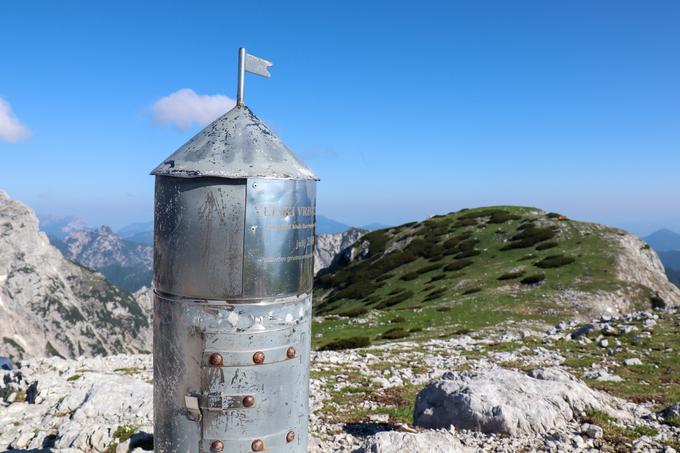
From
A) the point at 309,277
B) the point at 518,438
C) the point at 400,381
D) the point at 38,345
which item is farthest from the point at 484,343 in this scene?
the point at 38,345

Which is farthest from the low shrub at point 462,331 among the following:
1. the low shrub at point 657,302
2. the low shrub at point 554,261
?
the low shrub at point 657,302

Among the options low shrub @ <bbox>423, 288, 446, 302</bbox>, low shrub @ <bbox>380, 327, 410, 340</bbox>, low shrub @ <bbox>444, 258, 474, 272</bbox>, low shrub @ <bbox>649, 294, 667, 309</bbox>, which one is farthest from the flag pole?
low shrub @ <bbox>444, 258, 474, 272</bbox>

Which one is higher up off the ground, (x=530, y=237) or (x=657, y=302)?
(x=530, y=237)

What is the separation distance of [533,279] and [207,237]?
114 ft

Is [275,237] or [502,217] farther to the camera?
[502,217]

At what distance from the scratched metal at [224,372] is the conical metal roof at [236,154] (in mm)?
1464

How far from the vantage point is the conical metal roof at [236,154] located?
580 cm

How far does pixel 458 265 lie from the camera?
157 ft

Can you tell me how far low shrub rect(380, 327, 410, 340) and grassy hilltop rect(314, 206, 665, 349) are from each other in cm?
6

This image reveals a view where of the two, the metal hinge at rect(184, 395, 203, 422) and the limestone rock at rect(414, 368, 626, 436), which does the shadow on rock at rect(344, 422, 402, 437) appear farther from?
the metal hinge at rect(184, 395, 203, 422)

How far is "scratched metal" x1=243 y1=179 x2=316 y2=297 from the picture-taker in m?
5.77

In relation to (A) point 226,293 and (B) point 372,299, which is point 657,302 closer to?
(B) point 372,299

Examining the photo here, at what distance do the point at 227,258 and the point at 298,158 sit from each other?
5.36ft

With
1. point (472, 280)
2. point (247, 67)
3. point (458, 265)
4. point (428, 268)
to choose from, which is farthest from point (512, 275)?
point (247, 67)
